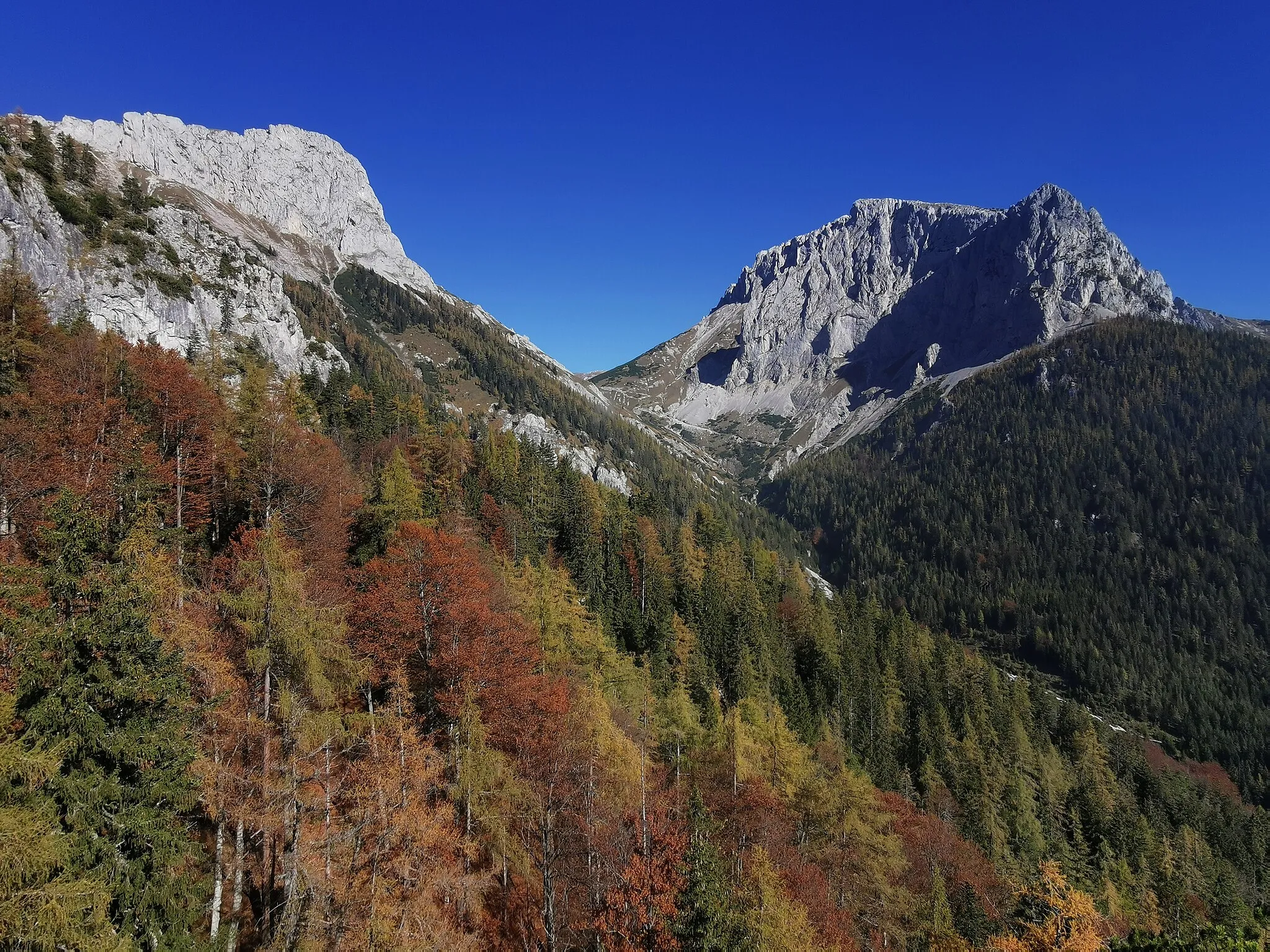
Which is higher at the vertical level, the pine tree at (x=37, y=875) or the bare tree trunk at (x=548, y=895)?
the pine tree at (x=37, y=875)

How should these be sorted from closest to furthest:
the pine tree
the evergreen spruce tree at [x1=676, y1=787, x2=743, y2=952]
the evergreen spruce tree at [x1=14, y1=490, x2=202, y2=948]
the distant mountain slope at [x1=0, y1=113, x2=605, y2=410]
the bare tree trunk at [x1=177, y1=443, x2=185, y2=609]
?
the pine tree → the evergreen spruce tree at [x1=14, y1=490, x2=202, y2=948] → the evergreen spruce tree at [x1=676, y1=787, x2=743, y2=952] → the bare tree trunk at [x1=177, y1=443, x2=185, y2=609] → the distant mountain slope at [x1=0, y1=113, x2=605, y2=410]

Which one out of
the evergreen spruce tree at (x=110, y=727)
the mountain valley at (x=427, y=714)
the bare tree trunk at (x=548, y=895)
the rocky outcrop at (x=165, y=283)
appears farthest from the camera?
the rocky outcrop at (x=165, y=283)

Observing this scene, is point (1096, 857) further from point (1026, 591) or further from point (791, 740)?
point (1026, 591)

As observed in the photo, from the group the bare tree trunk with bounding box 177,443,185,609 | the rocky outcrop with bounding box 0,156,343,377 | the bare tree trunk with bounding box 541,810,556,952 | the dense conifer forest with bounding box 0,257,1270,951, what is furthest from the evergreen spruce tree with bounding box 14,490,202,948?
the rocky outcrop with bounding box 0,156,343,377

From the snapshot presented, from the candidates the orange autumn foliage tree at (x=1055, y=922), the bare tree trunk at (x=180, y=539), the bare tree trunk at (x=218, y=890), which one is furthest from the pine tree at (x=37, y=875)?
the orange autumn foliage tree at (x=1055, y=922)

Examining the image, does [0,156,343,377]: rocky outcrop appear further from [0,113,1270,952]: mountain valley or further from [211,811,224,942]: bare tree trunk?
[211,811,224,942]: bare tree trunk

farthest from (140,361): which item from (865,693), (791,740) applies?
(865,693)

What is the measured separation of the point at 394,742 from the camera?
2614 centimetres

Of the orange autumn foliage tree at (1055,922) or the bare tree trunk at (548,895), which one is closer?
the bare tree trunk at (548,895)

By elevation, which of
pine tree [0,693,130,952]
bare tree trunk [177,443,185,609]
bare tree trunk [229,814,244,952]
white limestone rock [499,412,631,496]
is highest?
white limestone rock [499,412,631,496]

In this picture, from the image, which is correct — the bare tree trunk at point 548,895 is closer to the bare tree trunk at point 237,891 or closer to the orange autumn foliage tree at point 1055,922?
the bare tree trunk at point 237,891

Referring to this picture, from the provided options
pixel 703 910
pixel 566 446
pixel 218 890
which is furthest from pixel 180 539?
pixel 566 446

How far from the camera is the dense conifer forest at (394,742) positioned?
1296 centimetres

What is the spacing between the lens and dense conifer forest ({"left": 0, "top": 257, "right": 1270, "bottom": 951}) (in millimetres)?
12961
